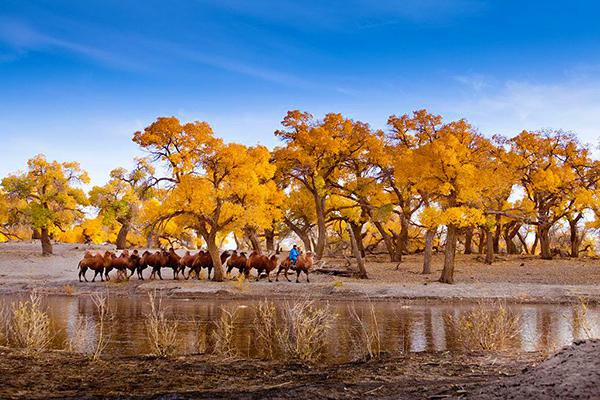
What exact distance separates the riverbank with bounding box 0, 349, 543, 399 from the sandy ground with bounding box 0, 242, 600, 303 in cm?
1502

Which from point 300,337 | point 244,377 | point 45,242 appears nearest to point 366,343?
point 300,337

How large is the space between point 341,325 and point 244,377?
7605 millimetres

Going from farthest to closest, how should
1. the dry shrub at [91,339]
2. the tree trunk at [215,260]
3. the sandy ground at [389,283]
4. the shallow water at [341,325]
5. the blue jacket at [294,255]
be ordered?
the tree trunk at [215,260]
the blue jacket at [294,255]
the sandy ground at [389,283]
the shallow water at [341,325]
the dry shrub at [91,339]

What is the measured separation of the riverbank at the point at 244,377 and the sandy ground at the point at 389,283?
15025 millimetres

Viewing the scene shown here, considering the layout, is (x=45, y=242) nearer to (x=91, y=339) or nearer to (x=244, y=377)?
(x=91, y=339)

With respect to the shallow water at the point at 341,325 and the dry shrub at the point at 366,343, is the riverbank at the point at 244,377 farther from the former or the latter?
the shallow water at the point at 341,325

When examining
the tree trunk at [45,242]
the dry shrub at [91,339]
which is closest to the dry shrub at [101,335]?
the dry shrub at [91,339]

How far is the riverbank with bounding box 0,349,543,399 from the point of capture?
24.0ft

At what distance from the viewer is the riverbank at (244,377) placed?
24.0ft

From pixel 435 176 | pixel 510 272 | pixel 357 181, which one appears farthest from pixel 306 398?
pixel 357 181

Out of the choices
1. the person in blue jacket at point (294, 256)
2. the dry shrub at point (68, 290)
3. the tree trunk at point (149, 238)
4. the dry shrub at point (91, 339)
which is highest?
the tree trunk at point (149, 238)

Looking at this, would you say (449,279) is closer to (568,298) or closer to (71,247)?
(568,298)

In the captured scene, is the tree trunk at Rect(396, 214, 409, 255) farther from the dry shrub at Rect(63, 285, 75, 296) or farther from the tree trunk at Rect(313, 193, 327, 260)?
the dry shrub at Rect(63, 285, 75, 296)

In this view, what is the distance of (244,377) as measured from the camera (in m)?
8.91
